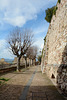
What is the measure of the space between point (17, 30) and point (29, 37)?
7.55ft

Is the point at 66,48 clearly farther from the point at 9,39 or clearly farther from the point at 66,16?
the point at 9,39

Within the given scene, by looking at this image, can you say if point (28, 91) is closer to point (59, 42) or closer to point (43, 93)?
point (43, 93)

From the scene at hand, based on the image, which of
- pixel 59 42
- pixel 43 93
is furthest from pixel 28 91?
pixel 59 42

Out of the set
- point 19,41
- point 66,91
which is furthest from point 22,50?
point 66,91

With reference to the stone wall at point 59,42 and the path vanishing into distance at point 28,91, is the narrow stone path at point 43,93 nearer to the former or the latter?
the path vanishing into distance at point 28,91

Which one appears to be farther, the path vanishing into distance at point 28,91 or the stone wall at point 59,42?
the stone wall at point 59,42

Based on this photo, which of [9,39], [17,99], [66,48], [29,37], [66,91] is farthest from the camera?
[29,37]

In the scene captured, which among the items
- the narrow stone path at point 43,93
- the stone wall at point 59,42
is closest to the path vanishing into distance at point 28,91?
the narrow stone path at point 43,93

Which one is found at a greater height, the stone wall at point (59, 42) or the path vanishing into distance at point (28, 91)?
the stone wall at point (59, 42)

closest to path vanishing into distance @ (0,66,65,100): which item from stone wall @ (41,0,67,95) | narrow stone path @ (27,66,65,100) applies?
narrow stone path @ (27,66,65,100)

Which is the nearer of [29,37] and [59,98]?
[59,98]

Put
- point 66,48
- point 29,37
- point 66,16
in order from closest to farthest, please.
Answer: point 66,48
point 66,16
point 29,37

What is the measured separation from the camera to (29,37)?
13773 mm

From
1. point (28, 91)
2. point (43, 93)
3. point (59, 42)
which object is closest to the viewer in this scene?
point (43, 93)
